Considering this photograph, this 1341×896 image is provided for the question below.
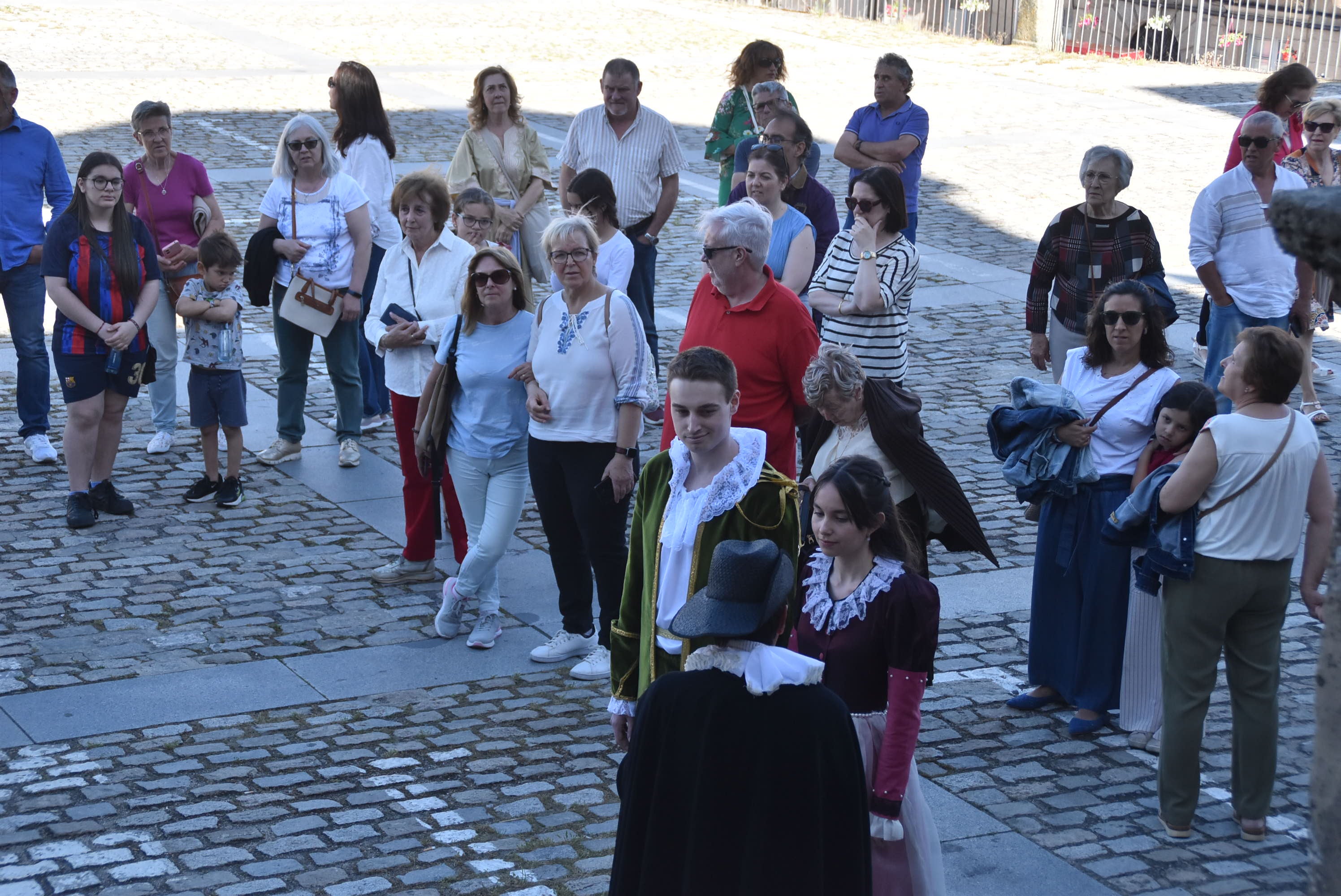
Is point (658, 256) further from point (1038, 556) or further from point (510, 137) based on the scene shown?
point (1038, 556)

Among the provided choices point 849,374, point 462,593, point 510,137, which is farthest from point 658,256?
point 849,374

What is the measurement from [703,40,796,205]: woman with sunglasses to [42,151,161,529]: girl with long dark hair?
176 inches

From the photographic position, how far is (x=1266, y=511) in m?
5.41

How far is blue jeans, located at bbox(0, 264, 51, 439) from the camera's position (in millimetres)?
9492

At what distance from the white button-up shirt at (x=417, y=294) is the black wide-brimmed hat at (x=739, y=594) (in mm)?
4359

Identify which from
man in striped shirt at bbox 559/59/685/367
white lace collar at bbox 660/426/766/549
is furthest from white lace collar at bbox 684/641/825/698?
man in striped shirt at bbox 559/59/685/367

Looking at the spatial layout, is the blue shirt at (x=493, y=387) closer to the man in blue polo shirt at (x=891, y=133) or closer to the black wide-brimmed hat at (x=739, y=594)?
the black wide-brimmed hat at (x=739, y=594)

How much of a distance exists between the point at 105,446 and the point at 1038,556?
5.25m

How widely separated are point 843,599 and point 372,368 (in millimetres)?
6547

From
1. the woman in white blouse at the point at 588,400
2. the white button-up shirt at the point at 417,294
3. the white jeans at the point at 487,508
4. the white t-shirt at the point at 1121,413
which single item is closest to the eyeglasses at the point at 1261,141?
the white t-shirt at the point at 1121,413

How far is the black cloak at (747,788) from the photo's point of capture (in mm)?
3547

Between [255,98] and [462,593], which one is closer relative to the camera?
[462,593]

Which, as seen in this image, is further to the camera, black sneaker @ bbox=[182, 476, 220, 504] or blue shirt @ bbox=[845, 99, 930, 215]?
blue shirt @ bbox=[845, 99, 930, 215]

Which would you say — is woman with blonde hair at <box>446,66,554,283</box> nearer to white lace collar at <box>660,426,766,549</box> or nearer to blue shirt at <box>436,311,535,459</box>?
blue shirt at <box>436,311,535,459</box>
